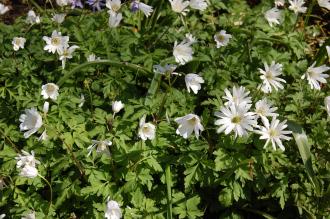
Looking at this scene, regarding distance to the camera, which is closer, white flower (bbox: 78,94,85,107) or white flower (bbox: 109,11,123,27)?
white flower (bbox: 78,94,85,107)

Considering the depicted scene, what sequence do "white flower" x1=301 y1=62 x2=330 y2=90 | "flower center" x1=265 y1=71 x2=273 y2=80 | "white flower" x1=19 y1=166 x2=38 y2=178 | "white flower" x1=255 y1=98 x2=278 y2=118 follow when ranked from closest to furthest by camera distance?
"white flower" x1=19 y1=166 x2=38 y2=178, "white flower" x1=255 y1=98 x2=278 y2=118, "flower center" x1=265 y1=71 x2=273 y2=80, "white flower" x1=301 y1=62 x2=330 y2=90

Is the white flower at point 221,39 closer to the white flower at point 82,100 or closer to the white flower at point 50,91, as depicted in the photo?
the white flower at point 82,100

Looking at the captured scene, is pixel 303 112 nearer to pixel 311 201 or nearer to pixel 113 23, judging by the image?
pixel 311 201

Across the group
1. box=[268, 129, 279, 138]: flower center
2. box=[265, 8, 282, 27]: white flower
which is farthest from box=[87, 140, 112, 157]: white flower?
Answer: box=[265, 8, 282, 27]: white flower

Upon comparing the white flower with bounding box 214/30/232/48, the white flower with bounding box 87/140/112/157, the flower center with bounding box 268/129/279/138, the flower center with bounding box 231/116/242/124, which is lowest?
the white flower with bounding box 87/140/112/157

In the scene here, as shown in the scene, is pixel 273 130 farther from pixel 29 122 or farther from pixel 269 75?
pixel 29 122

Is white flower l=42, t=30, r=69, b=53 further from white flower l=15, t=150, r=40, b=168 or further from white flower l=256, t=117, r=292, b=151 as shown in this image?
white flower l=256, t=117, r=292, b=151
